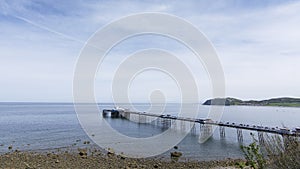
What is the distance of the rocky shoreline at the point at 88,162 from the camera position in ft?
67.9

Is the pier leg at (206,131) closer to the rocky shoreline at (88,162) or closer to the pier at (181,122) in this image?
the pier at (181,122)

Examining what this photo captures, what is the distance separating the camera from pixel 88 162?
22.1m

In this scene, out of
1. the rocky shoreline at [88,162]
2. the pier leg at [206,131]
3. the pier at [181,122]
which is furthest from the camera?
the pier leg at [206,131]

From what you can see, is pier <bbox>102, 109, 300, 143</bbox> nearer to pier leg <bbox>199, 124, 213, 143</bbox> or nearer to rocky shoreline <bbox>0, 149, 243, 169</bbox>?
pier leg <bbox>199, 124, 213, 143</bbox>

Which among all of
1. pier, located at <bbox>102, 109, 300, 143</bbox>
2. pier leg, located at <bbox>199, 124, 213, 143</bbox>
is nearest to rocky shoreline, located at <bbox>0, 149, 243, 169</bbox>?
pier, located at <bbox>102, 109, 300, 143</bbox>

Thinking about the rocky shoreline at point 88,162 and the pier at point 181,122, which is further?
the pier at point 181,122

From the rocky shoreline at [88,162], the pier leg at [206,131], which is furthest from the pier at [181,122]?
the rocky shoreline at [88,162]

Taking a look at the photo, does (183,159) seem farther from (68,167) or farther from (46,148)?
(46,148)

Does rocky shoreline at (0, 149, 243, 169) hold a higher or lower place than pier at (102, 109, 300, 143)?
lower

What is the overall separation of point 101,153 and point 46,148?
261 inches

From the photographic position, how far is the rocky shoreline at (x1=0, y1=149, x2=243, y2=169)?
20.7 metres

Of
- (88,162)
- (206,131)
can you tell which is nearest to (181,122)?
(206,131)

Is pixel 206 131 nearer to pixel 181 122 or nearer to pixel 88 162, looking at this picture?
pixel 181 122

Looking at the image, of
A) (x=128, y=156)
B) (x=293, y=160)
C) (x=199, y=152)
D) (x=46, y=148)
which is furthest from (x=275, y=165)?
(x=46, y=148)
